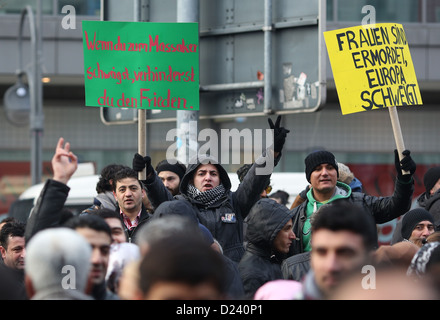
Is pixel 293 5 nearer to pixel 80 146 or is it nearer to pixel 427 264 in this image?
pixel 427 264

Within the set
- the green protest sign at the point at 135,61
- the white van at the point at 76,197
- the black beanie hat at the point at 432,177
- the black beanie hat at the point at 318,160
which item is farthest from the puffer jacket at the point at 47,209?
the white van at the point at 76,197

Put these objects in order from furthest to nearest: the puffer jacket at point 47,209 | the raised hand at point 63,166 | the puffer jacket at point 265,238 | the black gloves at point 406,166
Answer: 1. the black gloves at point 406,166
2. the puffer jacket at point 265,238
3. the raised hand at point 63,166
4. the puffer jacket at point 47,209

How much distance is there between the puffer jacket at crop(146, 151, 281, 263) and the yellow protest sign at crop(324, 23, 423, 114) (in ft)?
2.28

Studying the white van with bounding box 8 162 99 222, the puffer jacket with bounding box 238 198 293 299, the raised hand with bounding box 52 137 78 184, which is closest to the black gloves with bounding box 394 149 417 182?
the puffer jacket with bounding box 238 198 293 299

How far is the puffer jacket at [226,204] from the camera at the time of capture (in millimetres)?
6066

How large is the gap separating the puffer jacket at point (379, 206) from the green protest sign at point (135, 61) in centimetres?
118

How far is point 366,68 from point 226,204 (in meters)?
1.31

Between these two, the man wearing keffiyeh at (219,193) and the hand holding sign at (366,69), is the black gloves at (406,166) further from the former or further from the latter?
the man wearing keffiyeh at (219,193)

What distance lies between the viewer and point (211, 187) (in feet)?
20.5

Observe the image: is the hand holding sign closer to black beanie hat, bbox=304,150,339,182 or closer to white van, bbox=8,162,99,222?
black beanie hat, bbox=304,150,339,182

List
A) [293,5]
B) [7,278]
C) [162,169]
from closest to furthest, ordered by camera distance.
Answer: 1. [7,278]
2. [293,5]
3. [162,169]

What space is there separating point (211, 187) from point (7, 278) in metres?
2.94

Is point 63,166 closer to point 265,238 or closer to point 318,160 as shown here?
point 265,238

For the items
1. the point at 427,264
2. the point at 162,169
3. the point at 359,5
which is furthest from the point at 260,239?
the point at 359,5
